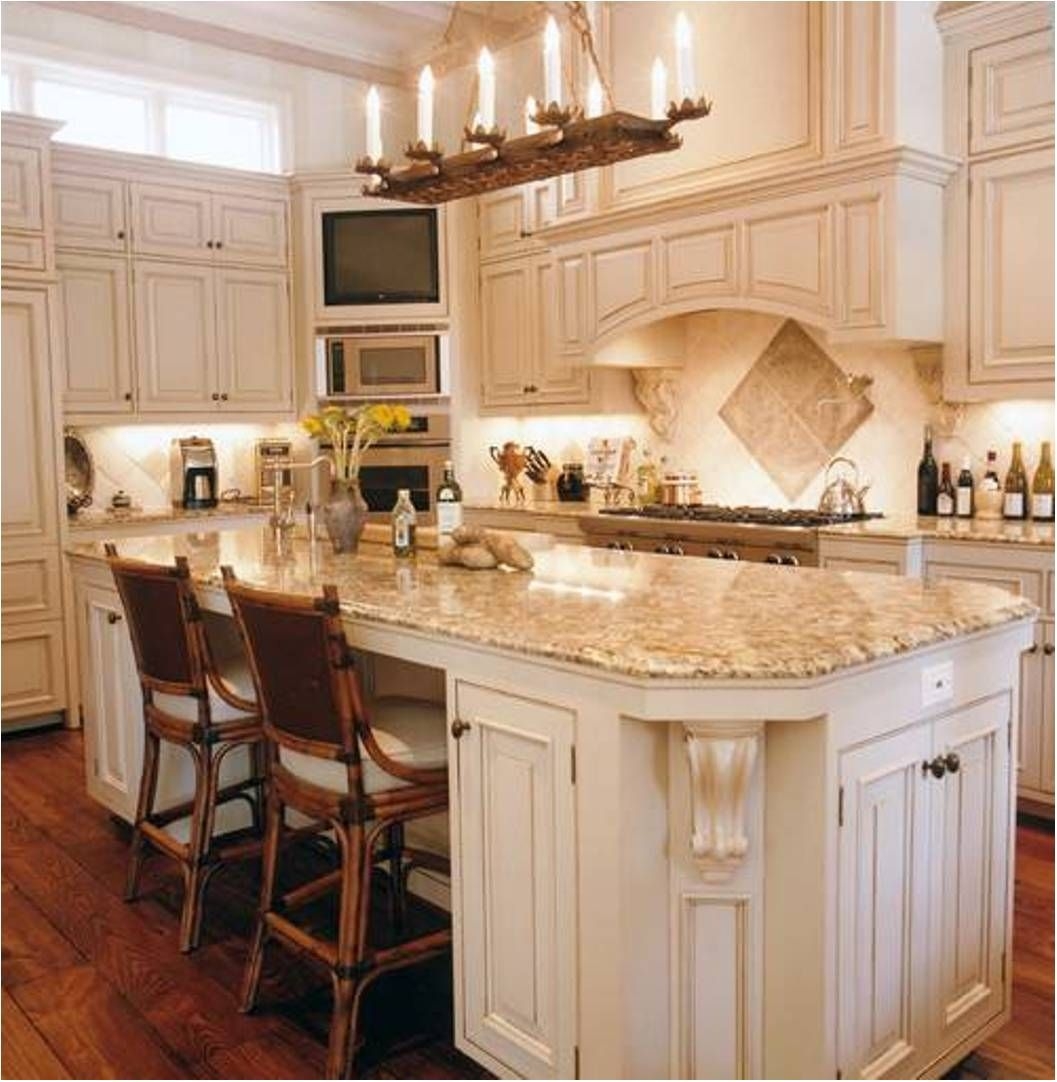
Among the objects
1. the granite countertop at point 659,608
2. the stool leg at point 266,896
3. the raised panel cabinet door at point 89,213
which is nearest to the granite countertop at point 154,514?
the raised panel cabinet door at point 89,213

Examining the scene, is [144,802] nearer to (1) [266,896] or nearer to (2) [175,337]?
(1) [266,896]

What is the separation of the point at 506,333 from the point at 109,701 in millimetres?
3135

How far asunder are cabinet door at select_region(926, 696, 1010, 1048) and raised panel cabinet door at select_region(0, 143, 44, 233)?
4375 mm

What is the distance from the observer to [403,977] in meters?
2.69

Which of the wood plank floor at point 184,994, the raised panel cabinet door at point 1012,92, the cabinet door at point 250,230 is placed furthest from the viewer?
the cabinet door at point 250,230

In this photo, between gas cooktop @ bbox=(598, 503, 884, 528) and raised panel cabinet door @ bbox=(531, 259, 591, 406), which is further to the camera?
raised panel cabinet door @ bbox=(531, 259, 591, 406)

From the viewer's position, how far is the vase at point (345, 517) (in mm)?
3451

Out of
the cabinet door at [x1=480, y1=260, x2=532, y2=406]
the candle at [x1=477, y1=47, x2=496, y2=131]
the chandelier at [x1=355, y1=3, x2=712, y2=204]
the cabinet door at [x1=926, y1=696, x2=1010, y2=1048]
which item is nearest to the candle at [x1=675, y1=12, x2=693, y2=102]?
the chandelier at [x1=355, y1=3, x2=712, y2=204]

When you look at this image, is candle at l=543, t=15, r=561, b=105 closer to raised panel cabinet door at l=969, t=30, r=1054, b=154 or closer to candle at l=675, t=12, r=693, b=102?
candle at l=675, t=12, r=693, b=102

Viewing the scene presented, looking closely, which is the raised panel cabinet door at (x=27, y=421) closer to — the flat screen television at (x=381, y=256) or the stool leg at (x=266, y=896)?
the flat screen television at (x=381, y=256)

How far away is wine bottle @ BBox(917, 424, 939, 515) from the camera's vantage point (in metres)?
4.45

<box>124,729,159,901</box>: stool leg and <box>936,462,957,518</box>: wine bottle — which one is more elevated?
<box>936,462,957,518</box>: wine bottle

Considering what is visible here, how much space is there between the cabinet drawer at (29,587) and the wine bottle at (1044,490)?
415cm

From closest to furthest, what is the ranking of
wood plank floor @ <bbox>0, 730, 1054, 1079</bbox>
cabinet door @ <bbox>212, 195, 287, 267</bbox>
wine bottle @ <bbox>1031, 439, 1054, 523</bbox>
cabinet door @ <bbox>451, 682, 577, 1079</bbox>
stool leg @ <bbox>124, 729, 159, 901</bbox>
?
cabinet door @ <bbox>451, 682, 577, 1079</bbox>, wood plank floor @ <bbox>0, 730, 1054, 1079</bbox>, stool leg @ <bbox>124, 729, 159, 901</bbox>, wine bottle @ <bbox>1031, 439, 1054, 523</bbox>, cabinet door @ <bbox>212, 195, 287, 267</bbox>
